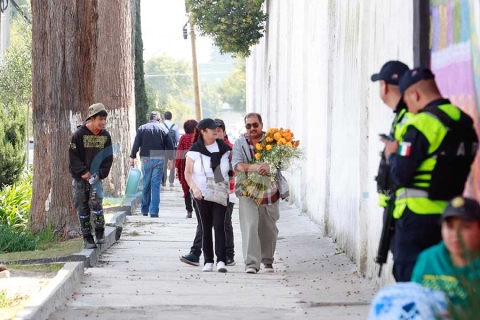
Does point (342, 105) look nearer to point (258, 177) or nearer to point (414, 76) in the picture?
point (258, 177)

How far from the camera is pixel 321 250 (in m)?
13.1

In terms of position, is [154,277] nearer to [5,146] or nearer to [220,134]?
[220,134]

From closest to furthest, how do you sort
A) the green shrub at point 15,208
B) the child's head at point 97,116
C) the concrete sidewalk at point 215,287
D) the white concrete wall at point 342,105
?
the concrete sidewalk at point 215,287 → the white concrete wall at point 342,105 → the child's head at point 97,116 → the green shrub at point 15,208

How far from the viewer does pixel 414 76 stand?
233 inches

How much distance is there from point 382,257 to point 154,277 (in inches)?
198

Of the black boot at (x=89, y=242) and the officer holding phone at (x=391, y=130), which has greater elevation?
the officer holding phone at (x=391, y=130)

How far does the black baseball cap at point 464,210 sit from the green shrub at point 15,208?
1028cm

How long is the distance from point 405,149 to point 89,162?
6.67 metres

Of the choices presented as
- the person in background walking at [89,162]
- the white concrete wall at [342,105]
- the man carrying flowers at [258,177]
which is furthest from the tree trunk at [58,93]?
the white concrete wall at [342,105]

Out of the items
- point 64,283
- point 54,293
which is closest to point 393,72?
point 54,293

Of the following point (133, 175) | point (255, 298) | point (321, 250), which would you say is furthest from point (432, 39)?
point (133, 175)

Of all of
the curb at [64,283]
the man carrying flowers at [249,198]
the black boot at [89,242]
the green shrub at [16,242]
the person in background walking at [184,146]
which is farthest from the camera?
the person in background walking at [184,146]

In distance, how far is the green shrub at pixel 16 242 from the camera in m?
13.0

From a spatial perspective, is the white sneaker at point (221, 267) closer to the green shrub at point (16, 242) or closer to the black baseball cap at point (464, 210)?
the green shrub at point (16, 242)
